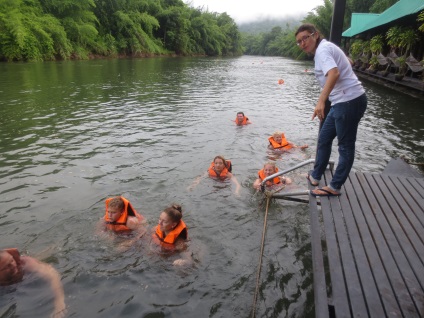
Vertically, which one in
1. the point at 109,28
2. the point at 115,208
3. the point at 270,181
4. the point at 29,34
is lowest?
the point at 270,181

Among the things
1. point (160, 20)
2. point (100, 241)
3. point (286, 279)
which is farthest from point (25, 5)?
point (286, 279)

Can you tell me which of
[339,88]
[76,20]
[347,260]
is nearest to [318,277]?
[347,260]

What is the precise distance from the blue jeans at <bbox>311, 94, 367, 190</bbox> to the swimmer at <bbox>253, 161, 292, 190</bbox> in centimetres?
223

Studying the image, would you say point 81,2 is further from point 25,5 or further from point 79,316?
point 79,316

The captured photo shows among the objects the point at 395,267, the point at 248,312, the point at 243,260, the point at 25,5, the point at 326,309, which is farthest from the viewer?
the point at 25,5

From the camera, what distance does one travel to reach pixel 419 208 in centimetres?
420

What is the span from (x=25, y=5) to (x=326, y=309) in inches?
1582

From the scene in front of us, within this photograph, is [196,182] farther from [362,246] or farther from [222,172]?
[362,246]

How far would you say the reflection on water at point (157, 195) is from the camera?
3.97 metres

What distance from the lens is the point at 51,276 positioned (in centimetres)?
423

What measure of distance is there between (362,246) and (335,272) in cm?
58

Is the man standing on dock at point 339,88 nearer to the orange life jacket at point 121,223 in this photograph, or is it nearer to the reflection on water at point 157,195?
the reflection on water at point 157,195

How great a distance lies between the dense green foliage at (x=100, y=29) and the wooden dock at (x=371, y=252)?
32983 mm

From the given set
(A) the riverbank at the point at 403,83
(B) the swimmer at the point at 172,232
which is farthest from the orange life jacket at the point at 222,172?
(A) the riverbank at the point at 403,83
